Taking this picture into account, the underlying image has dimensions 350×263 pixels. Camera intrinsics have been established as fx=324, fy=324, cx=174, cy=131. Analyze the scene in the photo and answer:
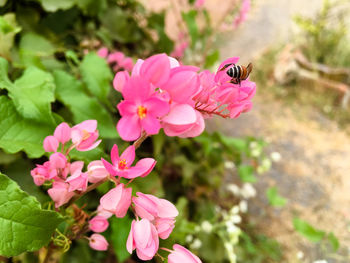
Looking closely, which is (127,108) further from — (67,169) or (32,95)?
(32,95)

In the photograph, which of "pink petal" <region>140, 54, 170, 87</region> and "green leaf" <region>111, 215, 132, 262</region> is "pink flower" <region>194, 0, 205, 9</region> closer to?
"green leaf" <region>111, 215, 132, 262</region>

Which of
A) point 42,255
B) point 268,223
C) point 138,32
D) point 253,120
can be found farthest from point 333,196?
point 42,255

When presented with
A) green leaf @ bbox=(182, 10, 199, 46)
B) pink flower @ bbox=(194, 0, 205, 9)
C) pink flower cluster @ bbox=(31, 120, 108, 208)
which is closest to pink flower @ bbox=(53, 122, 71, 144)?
pink flower cluster @ bbox=(31, 120, 108, 208)

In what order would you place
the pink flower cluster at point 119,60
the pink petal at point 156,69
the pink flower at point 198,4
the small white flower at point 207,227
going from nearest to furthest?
the pink petal at point 156,69 → the pink flower cluster at point 119,60 → the small white flower at point 207,227 → the pink flower at point 198,4

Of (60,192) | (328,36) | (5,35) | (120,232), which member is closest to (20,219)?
(60,192)

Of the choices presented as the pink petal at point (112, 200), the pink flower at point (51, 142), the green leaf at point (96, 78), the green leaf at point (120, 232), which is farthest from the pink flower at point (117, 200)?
the green leaf at point (96, 78)

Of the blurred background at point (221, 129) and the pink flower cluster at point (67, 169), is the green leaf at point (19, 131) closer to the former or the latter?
the blurred background at point (221, 129)

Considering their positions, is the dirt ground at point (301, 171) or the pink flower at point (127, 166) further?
the dirt ground at point (301, 171)
